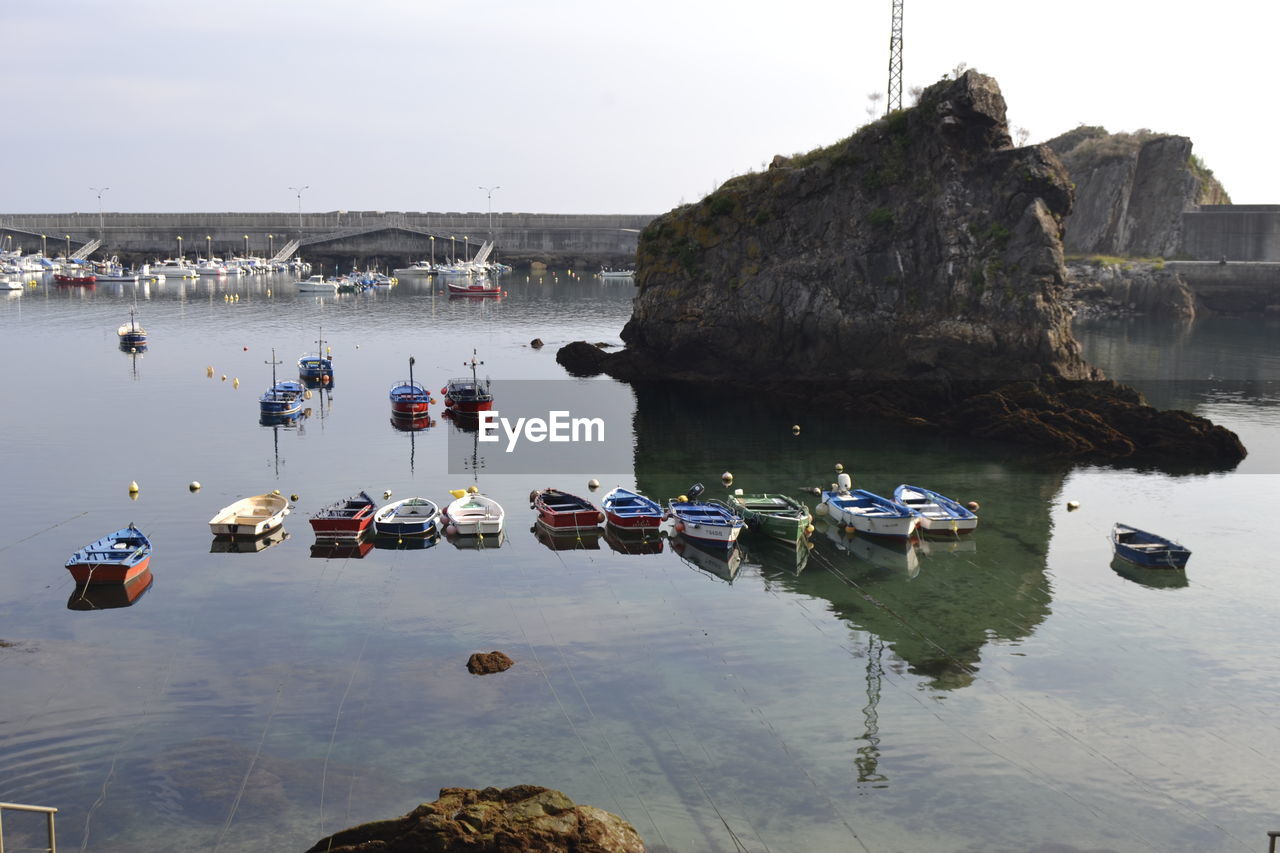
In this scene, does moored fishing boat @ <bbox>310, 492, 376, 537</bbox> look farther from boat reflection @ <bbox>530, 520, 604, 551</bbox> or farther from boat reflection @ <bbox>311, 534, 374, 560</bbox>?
boat reflection @ <bbox>530, 520, 604, 551</bbox>

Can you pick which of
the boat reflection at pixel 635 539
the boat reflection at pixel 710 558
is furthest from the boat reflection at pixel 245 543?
the boat reflection at pixel 710 558

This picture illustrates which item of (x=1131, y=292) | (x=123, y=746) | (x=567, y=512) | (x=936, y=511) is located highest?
(x=1131, y=292)

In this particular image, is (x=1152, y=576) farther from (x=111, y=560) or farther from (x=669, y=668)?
(x=111, y=560)

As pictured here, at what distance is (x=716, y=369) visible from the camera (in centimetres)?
8812

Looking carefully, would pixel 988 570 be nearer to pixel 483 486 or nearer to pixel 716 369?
pixel 483 486

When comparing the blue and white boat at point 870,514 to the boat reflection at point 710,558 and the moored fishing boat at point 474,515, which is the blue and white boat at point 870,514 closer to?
the boat reflection at point 710,558

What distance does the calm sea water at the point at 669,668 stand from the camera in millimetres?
25891

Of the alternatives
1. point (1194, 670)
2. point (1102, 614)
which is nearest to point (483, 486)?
point (1102, 614)

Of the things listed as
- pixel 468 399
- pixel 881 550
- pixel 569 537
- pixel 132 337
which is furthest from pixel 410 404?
pixel 132 337

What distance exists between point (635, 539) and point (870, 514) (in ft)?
33.4

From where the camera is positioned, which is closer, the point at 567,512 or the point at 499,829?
the point at 499,829

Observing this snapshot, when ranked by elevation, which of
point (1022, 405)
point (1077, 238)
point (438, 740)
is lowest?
point (438, 740)

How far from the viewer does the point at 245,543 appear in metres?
45.6

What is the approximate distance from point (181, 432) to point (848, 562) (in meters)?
45.0
